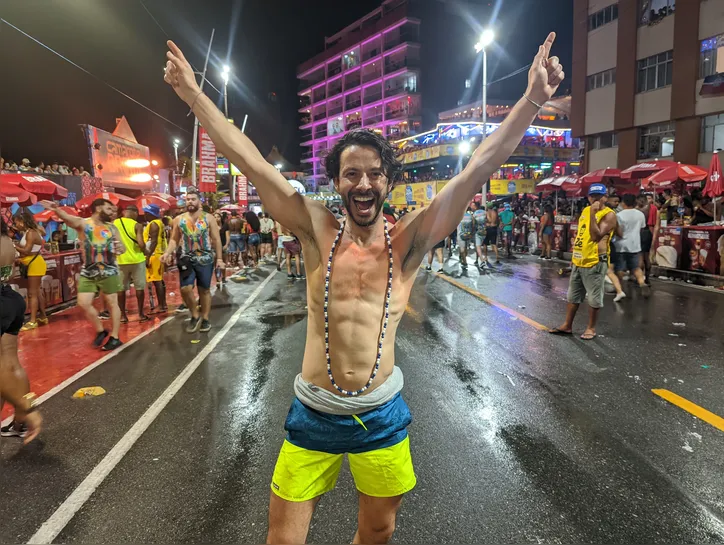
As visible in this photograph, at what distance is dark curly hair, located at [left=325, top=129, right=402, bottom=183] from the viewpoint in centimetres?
196

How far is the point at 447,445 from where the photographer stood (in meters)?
3.48

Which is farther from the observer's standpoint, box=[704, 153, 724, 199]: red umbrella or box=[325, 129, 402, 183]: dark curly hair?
box=[704, 153, 724, 199]: red umbrella

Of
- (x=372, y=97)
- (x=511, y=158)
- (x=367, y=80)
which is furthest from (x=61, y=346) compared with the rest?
(x=367, y=80)

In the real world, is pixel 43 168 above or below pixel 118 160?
above

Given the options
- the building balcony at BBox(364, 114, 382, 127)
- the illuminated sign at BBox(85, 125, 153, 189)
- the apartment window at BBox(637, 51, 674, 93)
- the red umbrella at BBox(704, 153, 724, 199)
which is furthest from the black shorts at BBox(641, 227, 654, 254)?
the building balcony at BBox(364, 114, 382, 127)

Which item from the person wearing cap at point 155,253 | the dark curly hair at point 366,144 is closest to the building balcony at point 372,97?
the person wearing cap at point 155,253

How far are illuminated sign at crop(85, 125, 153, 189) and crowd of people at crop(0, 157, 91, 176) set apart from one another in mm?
1669

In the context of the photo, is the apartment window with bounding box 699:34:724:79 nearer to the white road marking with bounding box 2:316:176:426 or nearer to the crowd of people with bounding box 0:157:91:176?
the white road marking with bounding box 2:316:176:426

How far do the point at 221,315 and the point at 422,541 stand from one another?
6.61m

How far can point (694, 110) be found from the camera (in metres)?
21.5

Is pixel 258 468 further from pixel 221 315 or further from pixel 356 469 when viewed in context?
pixel 221 315

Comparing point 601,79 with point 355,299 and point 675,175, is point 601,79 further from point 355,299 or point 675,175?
point 355,299

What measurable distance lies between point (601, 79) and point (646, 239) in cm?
2076

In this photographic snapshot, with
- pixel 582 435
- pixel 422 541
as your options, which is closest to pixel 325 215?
pixel 422 541
